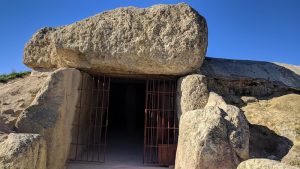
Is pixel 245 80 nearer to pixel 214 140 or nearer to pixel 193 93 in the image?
pixel 193 93

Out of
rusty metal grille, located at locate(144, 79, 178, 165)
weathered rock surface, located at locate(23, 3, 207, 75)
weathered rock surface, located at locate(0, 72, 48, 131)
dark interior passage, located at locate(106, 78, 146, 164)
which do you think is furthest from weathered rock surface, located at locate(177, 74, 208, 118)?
dark interior passage, located at locate(106, 78, 146, 164)

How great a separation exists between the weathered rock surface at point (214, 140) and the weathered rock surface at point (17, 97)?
3.14 m

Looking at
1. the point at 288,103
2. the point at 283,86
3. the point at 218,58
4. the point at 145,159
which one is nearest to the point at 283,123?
the point at 288,103

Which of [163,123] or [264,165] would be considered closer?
[264,165]

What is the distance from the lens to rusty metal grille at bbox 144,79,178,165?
727 cm

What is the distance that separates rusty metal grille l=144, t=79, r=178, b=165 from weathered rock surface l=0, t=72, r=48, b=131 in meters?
2.61

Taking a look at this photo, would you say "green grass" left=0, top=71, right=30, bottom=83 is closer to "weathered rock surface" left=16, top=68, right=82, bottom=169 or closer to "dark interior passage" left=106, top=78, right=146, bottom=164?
"weathered rock surface" left=16, top=68, right=82, bottom=169

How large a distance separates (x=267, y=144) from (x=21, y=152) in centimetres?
427

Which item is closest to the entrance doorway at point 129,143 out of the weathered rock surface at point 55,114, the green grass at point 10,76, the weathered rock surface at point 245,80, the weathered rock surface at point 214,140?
the weathered rock surface at point 55,114

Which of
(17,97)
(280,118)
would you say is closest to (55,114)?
(17,97)

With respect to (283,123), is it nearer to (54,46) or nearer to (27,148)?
(27,148)

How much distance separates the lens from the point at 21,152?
442 cm

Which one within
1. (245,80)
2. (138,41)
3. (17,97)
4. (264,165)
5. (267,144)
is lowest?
(264,165)

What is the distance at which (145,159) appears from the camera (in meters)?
7.84
